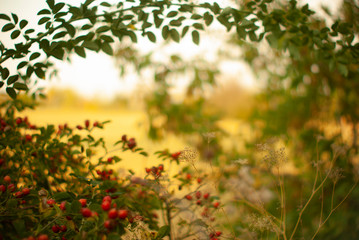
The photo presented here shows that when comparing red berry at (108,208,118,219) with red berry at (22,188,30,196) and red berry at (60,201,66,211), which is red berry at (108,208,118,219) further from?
red berry at (22,188,30,196)

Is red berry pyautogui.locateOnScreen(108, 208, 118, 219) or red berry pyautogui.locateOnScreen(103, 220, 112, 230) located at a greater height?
red berry pyautogui.locateOnScreen(108, 208, 118, 219)

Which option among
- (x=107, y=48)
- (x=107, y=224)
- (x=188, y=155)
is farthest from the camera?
(x=107, y=48)

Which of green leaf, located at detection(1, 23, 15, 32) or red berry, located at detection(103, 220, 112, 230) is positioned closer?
red berry, located at detection(103, 220, 112, 230)

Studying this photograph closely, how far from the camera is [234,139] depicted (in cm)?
193

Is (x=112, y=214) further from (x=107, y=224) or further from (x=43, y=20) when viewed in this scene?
(x=43, y=20)

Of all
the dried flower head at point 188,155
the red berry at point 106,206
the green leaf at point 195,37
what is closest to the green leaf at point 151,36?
the green leaf at point 195,37

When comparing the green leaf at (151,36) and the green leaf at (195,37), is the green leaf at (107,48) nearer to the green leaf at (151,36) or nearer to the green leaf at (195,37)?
the green leaf at (151,36)

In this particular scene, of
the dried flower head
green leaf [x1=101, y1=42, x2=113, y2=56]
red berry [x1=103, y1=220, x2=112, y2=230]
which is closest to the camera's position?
red berry [x1=103, y1=220, x2=112, y2=230]

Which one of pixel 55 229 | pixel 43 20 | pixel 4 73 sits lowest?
pixel 55 229

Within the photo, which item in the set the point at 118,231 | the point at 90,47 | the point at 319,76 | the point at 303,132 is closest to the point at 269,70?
the point at 319,76

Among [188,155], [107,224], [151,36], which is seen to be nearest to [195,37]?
[151,36]

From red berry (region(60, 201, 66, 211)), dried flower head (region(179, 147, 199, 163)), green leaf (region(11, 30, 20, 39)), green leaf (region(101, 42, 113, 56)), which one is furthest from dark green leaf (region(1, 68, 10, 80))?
dried flower head (region(179, 147, 199, 163))

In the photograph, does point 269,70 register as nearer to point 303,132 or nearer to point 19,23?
point 303,132

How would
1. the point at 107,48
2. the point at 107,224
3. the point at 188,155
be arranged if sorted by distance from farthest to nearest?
the point at 107,48
the point at 188,155
the point at 107,224
